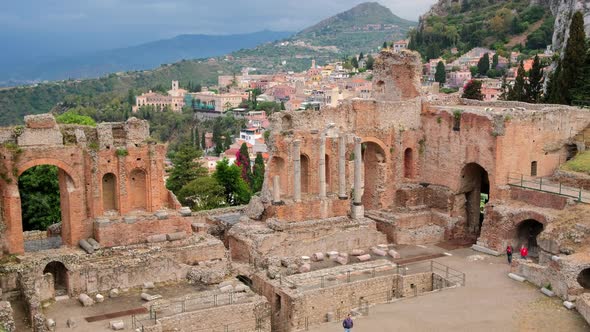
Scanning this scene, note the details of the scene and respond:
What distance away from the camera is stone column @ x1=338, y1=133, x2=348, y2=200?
106 ft

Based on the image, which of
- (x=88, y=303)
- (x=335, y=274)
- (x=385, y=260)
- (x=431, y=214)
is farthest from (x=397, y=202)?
(x=88, y=303)

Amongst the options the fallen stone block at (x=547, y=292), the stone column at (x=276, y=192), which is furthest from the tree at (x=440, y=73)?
the fallen stone block at (x=547, y=292)

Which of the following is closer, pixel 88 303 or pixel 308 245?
pixel 88 303

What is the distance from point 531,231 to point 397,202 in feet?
22.1

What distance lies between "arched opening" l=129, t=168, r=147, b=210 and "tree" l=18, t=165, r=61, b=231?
10.8m

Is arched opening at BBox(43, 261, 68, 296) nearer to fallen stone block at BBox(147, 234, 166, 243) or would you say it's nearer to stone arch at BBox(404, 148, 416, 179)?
fallen stone block at BBox(147, 234, 166, 243)

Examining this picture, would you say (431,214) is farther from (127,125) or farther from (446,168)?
(127,125)

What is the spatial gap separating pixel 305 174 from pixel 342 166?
187 centimetres

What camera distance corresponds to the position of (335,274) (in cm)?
2684

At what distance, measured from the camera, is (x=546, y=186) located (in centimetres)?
3125

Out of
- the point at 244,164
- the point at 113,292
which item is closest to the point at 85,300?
the point at 113,292

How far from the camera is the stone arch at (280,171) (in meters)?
31.2

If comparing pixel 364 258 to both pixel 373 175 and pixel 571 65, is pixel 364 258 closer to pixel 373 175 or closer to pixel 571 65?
pixel 373 175

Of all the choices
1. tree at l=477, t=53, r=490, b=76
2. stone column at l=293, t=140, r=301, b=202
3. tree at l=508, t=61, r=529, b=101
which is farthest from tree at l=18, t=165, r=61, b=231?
tree at l=477, t=53, r=490, b=76
